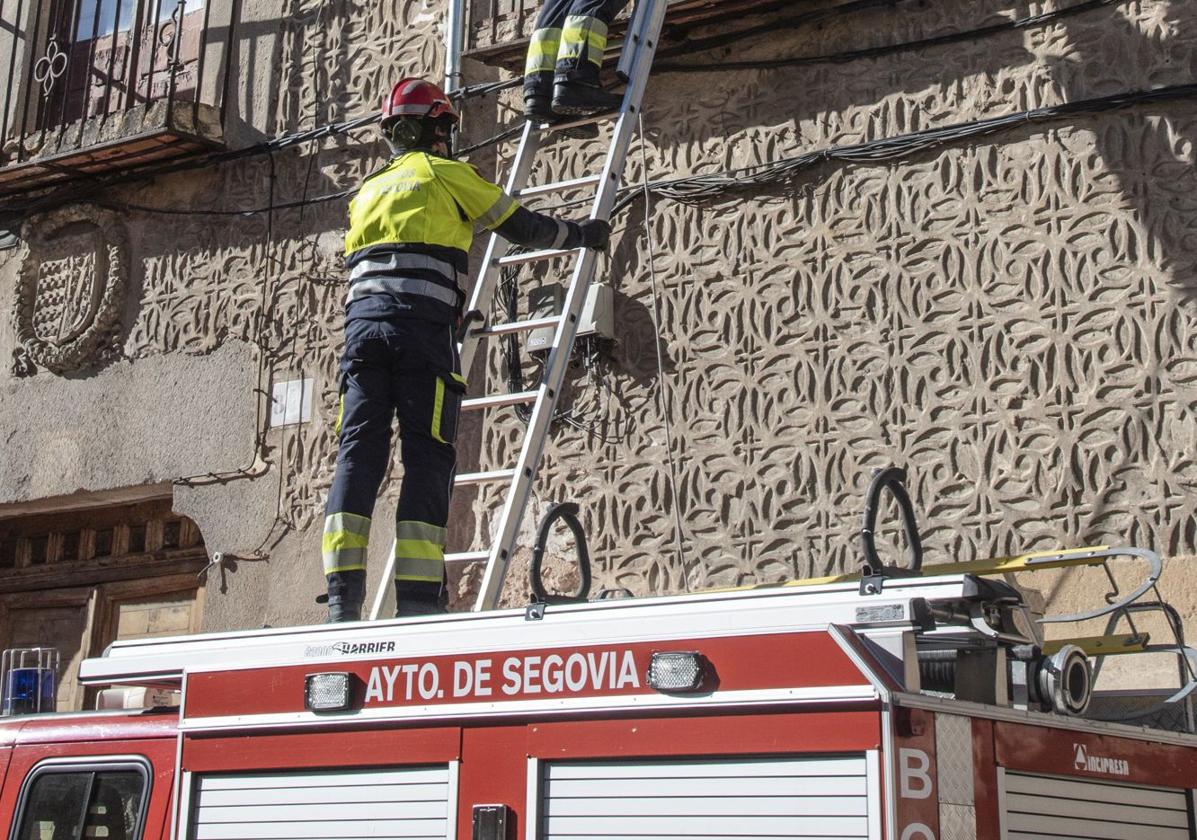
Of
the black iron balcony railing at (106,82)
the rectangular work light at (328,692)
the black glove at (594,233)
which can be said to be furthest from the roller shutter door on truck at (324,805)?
the black iron balcony railing at (106,82)

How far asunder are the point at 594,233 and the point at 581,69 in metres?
1.27

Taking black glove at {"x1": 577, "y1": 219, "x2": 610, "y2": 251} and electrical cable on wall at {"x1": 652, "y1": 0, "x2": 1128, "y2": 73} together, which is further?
electrical cable on wall at {"x1": 652, "y1": 0, "x2": 1128, "y2": 73}

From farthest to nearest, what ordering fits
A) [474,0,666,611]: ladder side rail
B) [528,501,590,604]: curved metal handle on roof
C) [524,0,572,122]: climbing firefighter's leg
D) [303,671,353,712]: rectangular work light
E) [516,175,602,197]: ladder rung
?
[524,0,572,122]: climbing firefighter's leg, [516,175,602,197]: ladder rung, [474,0,666,611]: ladder side rail, [528,501,590,604]: curved metal handle on roof, [303,671,353,712]: rectangular work light

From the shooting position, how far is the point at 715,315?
7500 millimetres

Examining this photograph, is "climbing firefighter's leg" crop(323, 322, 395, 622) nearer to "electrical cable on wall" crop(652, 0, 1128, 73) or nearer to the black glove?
the black glove

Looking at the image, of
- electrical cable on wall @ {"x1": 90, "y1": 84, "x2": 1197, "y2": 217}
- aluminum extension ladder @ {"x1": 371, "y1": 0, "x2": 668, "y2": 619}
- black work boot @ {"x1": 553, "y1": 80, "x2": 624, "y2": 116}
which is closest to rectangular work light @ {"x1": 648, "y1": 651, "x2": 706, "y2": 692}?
aluminum extension ladder @ {"x1": 371, "y1": 0, "x2": 668, "y2": 619}

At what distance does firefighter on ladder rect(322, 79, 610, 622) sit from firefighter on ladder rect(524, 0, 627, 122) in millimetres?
1220

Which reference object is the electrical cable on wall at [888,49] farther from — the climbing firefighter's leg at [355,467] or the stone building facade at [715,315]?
the climbing firefighter's leg at [355,467]

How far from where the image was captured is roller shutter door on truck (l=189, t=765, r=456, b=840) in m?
3.99

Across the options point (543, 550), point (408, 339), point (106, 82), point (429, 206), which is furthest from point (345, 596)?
point (106, 82)

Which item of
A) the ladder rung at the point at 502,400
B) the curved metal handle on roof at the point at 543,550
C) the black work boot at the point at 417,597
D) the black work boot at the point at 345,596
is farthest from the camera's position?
Answer: the ladder rung at the point at 502,400

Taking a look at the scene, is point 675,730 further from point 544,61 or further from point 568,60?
point 544,61

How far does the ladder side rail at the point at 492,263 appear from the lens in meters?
6.45

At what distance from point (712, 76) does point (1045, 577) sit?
9.76ft
